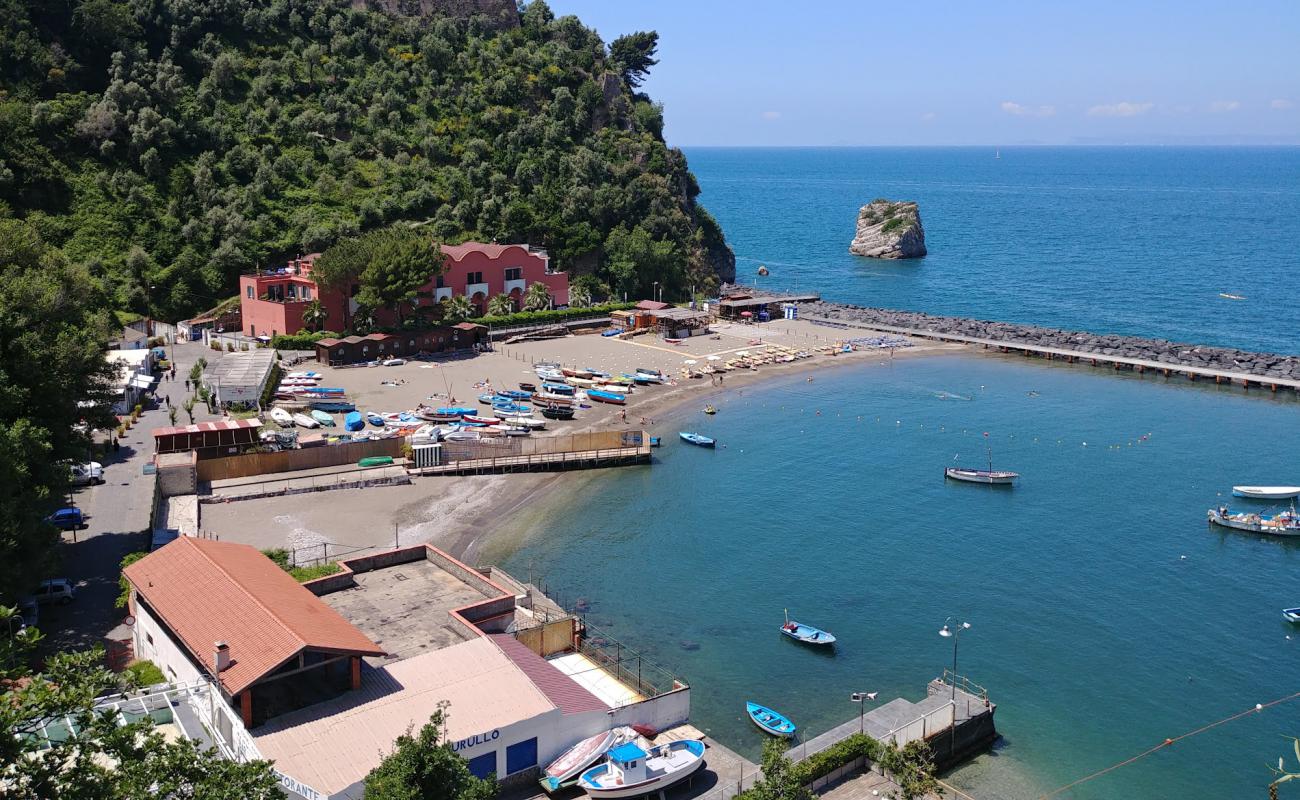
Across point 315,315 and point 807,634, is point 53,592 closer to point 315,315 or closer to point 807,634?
point 807,634

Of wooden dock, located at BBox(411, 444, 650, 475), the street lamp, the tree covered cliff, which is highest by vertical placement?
the tree covered cliff

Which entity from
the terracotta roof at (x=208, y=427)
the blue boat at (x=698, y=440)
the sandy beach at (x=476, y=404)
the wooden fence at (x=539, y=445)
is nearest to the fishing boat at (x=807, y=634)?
the sandy beach at (x=476, y=404)

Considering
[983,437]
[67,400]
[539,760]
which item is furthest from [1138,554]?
[67,400]

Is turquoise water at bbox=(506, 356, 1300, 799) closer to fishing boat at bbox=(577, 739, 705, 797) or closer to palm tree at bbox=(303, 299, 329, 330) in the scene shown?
fishing boat at bbox=(577, 739, 705, 797)

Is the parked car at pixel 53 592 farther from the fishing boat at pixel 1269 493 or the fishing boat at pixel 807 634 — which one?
the fishing boat at pixel 1269 493

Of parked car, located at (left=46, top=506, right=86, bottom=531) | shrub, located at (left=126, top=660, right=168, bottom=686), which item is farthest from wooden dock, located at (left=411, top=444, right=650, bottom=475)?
shrub, located at (left=126, top=660, right=168, bottom=686)

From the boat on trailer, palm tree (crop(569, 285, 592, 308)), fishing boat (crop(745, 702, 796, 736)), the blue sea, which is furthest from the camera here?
palm tree (crop(569, 285, 592, 308))

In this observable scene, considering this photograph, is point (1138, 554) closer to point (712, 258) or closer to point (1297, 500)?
point (1297, 500)

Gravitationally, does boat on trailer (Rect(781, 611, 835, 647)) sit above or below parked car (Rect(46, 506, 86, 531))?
below
